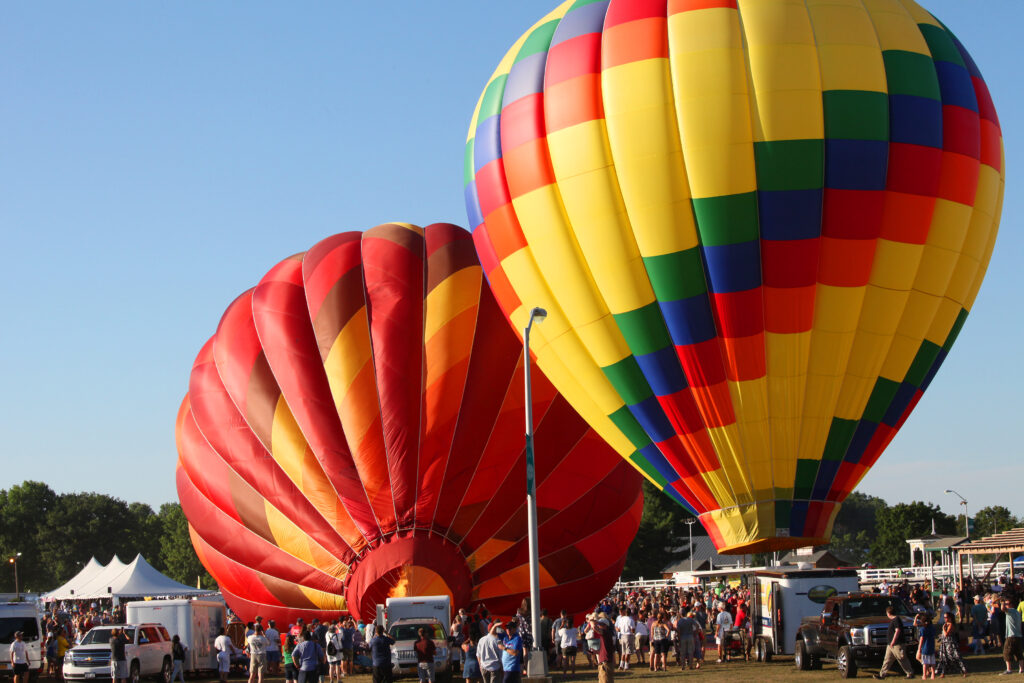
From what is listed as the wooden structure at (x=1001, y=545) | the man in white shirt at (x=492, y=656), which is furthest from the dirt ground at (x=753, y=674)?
the wooden structure at (x=1001, y=545)

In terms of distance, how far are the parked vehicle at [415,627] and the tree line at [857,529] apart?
9.94 m

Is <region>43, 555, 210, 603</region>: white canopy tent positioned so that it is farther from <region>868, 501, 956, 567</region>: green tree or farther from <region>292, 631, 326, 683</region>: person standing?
<region>868, 501, 956, 567</region>: green tree

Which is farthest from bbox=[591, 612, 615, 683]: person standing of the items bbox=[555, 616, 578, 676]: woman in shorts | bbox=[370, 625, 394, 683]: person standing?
bbox=[555, 616, 578, 676]: woman in shorts

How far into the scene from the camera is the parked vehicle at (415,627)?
1909cm

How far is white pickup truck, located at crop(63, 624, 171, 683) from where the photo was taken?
806 inches

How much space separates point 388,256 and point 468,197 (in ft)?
9.25

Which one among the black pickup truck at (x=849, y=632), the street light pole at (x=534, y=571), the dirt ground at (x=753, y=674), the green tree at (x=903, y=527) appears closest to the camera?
the street light pole at (x=534, y=571)

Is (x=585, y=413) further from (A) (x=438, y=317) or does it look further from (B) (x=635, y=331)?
(A) (x=438, y=317)

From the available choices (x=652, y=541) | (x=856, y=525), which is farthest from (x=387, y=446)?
(x=856, y=525)

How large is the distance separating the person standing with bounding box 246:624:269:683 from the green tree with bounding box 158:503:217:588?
83.9 m

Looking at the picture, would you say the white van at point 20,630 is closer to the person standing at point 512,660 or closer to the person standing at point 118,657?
the person standing at point 118,657

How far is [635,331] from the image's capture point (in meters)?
18.0

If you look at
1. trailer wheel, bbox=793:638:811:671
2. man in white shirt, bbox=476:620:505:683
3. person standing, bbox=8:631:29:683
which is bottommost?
trailer wheel, bbox=793:638:811:671

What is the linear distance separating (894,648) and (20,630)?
16.1 m
